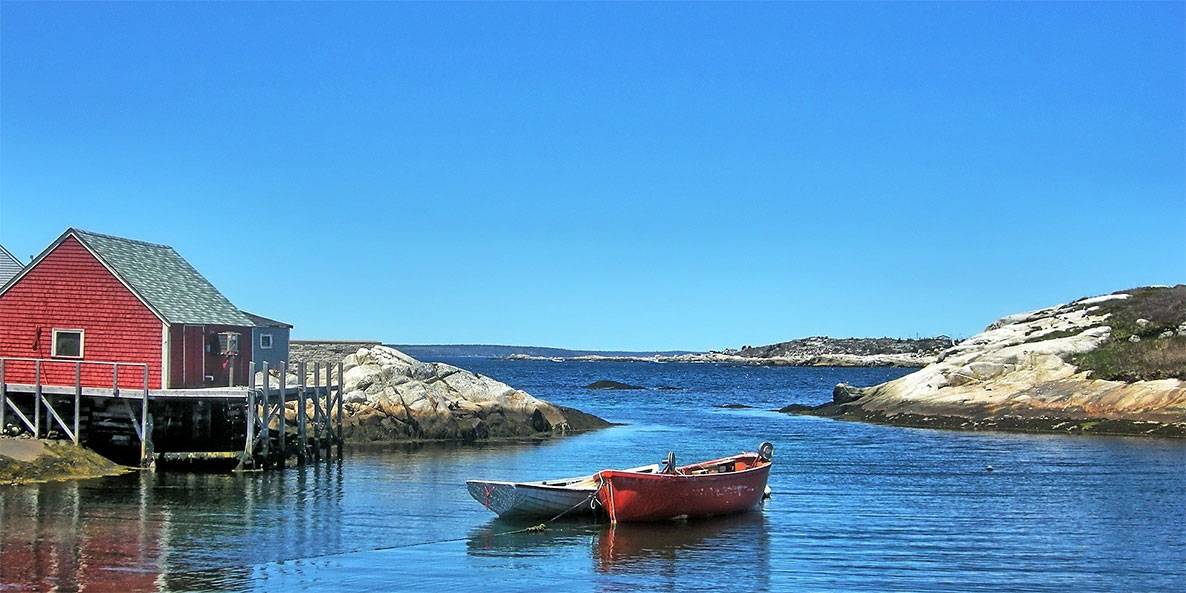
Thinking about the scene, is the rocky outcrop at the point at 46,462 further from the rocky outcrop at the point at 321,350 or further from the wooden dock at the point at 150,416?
the rocky outcrop at the point at 321,350

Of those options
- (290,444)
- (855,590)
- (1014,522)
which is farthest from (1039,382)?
(855,590)

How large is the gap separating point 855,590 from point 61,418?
92.2ft

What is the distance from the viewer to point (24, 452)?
37.3m

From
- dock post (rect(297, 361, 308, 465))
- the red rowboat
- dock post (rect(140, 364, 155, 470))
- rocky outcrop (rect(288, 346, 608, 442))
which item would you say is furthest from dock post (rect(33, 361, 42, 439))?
the red rowboat

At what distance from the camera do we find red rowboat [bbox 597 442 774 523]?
31250 mm

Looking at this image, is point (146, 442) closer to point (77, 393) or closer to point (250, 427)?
point (77, 393)

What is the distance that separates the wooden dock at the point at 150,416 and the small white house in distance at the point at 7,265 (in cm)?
1779

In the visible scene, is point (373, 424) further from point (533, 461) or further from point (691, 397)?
point (691, 397)

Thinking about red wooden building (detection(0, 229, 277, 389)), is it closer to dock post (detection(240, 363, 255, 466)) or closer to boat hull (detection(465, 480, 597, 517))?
dock post (detection(240, 363, 255, 466))

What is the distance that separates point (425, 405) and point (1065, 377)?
3409cm

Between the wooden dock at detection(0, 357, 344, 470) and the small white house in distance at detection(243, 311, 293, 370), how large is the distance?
106 inches

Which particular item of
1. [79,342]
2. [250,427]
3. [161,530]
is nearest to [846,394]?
[250,427]

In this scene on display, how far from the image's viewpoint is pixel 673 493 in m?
31.7

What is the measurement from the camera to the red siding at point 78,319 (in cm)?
4062
